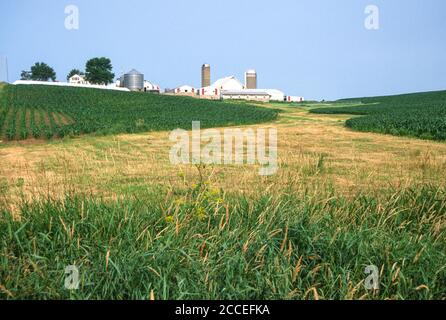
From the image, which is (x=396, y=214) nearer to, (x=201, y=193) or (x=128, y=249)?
(x=201, y=193)

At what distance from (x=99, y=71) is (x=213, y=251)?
9647cm

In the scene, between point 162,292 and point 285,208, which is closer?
point 162,292

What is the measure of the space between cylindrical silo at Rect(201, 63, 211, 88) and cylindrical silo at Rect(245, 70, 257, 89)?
33.8 ft

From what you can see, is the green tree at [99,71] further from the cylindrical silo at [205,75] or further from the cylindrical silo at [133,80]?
the cylindrical silo at [205,75]

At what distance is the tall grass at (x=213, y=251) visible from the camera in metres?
3.83

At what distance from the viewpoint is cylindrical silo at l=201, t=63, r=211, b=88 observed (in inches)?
4503

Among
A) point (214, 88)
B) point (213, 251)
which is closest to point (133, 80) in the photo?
point (214, 88)

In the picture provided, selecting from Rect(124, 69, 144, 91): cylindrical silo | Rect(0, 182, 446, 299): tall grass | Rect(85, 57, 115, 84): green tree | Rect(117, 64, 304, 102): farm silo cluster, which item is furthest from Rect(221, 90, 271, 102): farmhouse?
Rect(0, 182, 446, 299): tall grass

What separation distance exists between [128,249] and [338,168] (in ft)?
28.3

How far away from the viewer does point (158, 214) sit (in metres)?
5.12

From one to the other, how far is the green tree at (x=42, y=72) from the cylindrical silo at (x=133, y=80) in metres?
29.6

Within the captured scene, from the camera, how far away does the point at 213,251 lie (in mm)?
4410

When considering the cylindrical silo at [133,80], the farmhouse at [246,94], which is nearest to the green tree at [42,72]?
the cylindrical silo at [133,80]

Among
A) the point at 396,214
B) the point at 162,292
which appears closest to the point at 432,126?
the point at 396,214
